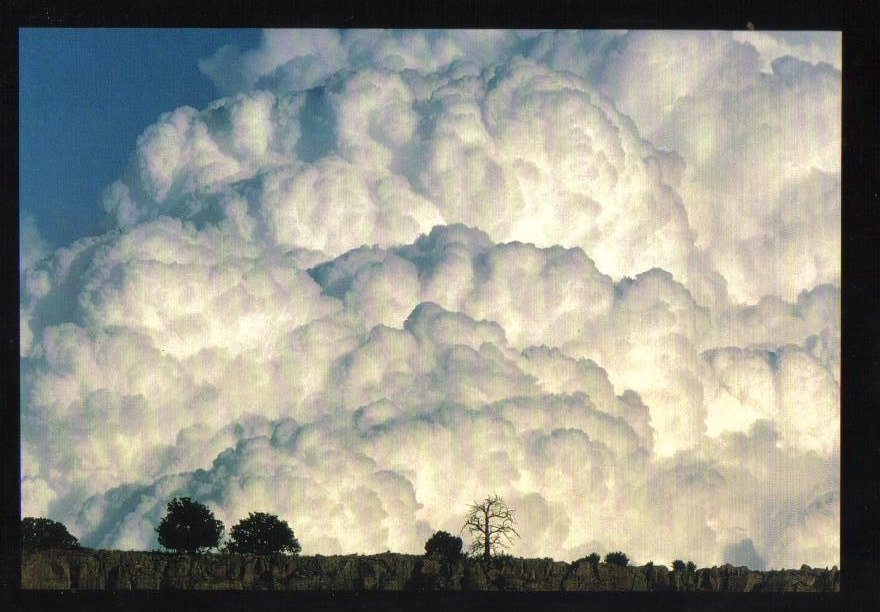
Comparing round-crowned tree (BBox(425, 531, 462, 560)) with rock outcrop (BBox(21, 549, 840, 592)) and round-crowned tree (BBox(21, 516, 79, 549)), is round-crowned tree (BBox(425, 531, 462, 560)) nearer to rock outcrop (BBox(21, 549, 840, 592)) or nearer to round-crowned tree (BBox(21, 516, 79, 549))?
rock outcrop (BBox(21, 549, 840, 592))

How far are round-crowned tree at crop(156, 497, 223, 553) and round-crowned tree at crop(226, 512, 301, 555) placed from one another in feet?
4.21

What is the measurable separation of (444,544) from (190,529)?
14771 millimetres

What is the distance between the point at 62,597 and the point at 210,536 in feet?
55.3

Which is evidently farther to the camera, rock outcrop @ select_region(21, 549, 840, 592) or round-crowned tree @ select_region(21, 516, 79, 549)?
round-crowned tree @ select_region(21, 516, 79, 549)

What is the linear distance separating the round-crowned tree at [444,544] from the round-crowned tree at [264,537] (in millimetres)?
8106

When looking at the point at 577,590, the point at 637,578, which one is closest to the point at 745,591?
the point at 637,578

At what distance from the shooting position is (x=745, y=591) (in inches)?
988

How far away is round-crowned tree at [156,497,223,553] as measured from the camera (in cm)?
3841

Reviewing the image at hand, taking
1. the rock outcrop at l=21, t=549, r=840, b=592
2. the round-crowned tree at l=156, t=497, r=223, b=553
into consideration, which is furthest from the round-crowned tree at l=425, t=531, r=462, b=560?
the round-crowned tree at l=156, t=497, r=223, b=553

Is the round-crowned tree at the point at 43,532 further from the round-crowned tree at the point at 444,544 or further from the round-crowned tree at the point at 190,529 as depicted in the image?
the round-crowned tree at the point at 444,544
